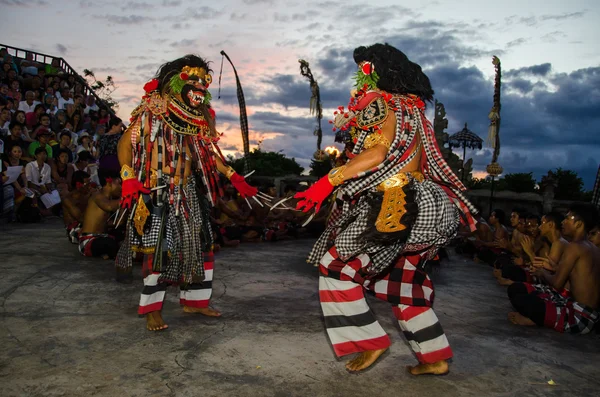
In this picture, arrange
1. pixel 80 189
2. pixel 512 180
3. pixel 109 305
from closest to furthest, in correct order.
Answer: pixel 109 305 < pixel 80 189 < pixel 512 180

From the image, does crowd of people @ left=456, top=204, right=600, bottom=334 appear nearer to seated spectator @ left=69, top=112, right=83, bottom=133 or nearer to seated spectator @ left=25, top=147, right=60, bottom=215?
seated spectator @ left=25, top=147, right=60, bottom=215

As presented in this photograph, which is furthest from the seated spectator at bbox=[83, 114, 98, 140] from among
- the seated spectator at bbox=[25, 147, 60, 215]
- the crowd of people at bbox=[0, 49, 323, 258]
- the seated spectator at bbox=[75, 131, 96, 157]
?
the seated spectator at bbox=[25, 147, 60, 215]

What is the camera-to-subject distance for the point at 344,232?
2.99m

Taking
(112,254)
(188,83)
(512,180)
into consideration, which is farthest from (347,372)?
(512,180)

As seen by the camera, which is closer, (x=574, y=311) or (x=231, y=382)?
(x=231, y=382)

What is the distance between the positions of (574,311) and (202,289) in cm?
305

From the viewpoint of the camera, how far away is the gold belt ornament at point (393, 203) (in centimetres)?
285

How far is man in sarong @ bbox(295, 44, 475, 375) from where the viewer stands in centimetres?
292

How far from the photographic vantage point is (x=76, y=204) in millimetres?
6785

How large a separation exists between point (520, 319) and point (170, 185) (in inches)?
123

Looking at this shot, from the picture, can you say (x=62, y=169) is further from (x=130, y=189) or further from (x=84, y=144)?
(x=130, y=189)

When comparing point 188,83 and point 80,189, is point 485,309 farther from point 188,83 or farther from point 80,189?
point 80,189

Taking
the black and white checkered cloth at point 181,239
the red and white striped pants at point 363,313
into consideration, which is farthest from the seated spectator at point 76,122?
the red and white striped pants at point 363,313

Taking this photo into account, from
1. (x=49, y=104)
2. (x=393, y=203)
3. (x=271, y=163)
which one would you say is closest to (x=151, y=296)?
(x=393, y=203)
